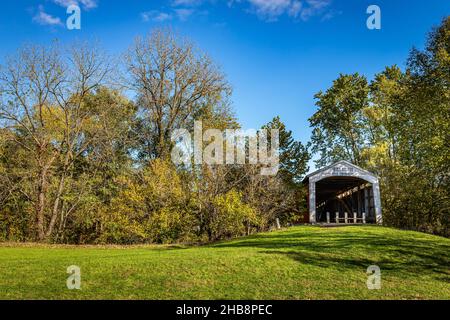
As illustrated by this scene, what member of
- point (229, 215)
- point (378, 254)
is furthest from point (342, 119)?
point (378, 254)

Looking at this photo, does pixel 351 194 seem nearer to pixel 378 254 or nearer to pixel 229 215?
pixel 229 215

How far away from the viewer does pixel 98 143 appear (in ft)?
84.5

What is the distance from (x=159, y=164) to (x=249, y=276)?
1486cm

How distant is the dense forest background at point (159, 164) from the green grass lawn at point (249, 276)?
392 inches

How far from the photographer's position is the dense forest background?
20750 millimetres

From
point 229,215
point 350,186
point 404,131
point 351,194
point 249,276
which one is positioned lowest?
point 249,276

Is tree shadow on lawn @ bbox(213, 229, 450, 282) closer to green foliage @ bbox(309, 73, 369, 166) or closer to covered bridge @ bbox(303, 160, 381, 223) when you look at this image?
covered bridge @ bbox(303, 160, 381, 223)

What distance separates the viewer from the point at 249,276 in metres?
8.42

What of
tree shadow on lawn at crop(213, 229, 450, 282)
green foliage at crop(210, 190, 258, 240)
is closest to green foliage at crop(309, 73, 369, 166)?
green foliage at crop(210, 190, 258, 240)

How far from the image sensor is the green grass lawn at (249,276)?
23.8ft
